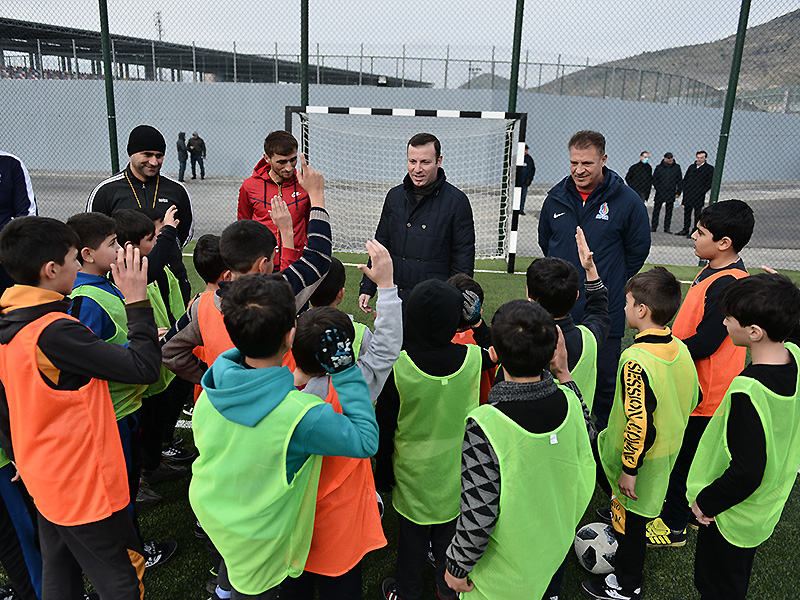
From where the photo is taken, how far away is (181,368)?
7.97ft

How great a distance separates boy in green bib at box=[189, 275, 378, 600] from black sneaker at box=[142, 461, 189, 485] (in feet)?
5.90

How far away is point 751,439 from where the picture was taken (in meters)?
1.88

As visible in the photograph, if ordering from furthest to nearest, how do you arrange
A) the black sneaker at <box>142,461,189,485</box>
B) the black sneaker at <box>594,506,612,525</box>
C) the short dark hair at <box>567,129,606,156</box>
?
1. the short dark hair at <box>567,129,606,156</box>
2. the black sneaker at <box>142,461,189,485</box>
3. the black sneaker at <box>594,506,612,525</box>

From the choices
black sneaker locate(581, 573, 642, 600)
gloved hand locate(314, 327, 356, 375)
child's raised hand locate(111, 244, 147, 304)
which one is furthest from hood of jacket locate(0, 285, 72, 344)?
black sneaker locate(581, 573, 642, 600)

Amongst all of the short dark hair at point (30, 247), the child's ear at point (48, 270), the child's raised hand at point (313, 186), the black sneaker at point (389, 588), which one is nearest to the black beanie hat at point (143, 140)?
the child's raised hand at point (313, 186)

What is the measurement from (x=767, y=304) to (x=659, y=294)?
46 cm

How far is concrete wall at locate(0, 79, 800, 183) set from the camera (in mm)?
21938

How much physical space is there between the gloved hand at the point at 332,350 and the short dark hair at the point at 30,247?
1.00 meters

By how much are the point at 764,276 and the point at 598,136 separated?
6.00ft

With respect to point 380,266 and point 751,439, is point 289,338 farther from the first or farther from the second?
point 751,439

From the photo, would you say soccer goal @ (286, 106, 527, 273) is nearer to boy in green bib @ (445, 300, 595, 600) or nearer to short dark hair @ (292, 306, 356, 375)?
short dark hair @ (292, 306, 356, 375)

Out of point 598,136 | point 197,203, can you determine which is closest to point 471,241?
point 598,136

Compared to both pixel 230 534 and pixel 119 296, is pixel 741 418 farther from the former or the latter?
pixel 119 296

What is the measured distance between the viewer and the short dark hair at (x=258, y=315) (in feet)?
5.10
